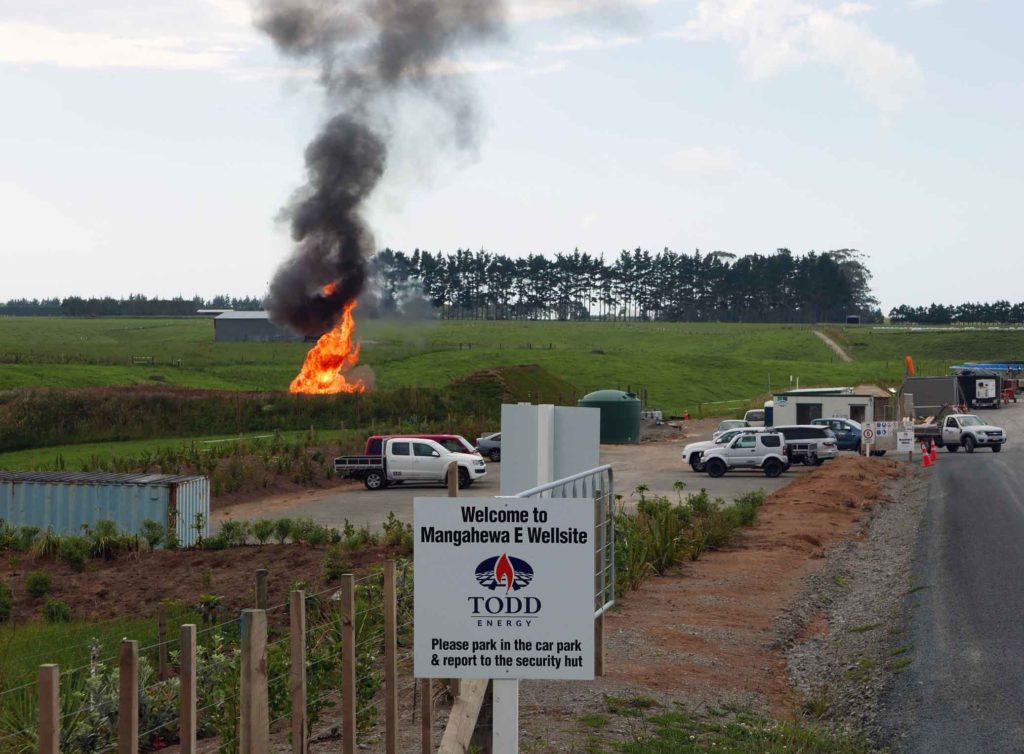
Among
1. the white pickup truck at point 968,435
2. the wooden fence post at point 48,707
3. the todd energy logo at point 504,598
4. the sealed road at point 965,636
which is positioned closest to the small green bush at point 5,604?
the sealed road at point 965,636

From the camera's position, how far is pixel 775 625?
17.4 meters

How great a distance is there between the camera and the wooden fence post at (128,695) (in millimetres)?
5727

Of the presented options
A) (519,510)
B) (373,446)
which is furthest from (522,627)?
(373,446)

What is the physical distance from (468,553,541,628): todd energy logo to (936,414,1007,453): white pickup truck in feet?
166

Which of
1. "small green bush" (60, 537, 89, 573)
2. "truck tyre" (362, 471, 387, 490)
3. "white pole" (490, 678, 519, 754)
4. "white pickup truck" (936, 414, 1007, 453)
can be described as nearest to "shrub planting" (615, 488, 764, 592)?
"small green bush" (60, 537, 89, 573)

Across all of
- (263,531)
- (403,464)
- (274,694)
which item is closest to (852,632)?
(274,694)

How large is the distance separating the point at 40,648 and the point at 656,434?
5074 centimetres

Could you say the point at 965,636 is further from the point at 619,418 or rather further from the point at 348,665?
the point at 619,418

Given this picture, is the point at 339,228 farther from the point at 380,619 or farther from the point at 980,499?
the point at 380,619

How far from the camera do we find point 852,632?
56.4 feet

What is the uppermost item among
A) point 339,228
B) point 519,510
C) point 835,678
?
point 339,228

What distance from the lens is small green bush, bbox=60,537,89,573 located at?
869 inches

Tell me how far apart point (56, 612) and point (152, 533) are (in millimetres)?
6071

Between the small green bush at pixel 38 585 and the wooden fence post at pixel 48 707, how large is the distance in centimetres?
1517
